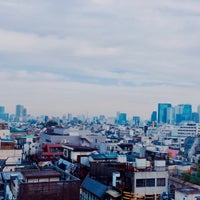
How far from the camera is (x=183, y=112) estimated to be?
6147 inches

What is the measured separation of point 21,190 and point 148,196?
27.8 ft

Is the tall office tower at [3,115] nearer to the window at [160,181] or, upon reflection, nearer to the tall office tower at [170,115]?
the tall office tower at [170,115]

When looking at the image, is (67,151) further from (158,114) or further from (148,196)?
(158,114)

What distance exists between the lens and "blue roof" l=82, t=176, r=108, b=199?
69.5 ft

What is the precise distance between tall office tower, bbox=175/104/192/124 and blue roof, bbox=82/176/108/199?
129267 millimetres

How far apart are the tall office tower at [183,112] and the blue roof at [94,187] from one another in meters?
129

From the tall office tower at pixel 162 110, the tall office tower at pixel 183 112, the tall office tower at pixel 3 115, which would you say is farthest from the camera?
the tall office tower at pixel 3 115

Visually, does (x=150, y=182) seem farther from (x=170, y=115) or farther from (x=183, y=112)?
(x=183, y=112)

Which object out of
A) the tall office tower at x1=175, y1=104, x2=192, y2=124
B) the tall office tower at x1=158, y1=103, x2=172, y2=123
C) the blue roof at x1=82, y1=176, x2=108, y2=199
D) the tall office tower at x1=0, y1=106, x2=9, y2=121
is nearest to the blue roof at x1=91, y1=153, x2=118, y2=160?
the blue roof at x1=82, y1=176, x2=108, y2=199

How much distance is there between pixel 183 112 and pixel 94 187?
13882 centimetres

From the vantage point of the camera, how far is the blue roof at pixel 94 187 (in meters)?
21.2

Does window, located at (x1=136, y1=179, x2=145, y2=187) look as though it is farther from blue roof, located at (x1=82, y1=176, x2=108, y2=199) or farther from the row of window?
blue roof, located at (x1=82, y1=176, x2=108, y2=199)

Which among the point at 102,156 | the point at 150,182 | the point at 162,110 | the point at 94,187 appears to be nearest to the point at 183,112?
the point at 162,110

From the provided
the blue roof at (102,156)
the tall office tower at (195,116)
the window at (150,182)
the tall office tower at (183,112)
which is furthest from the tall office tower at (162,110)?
the window at (150,182)
